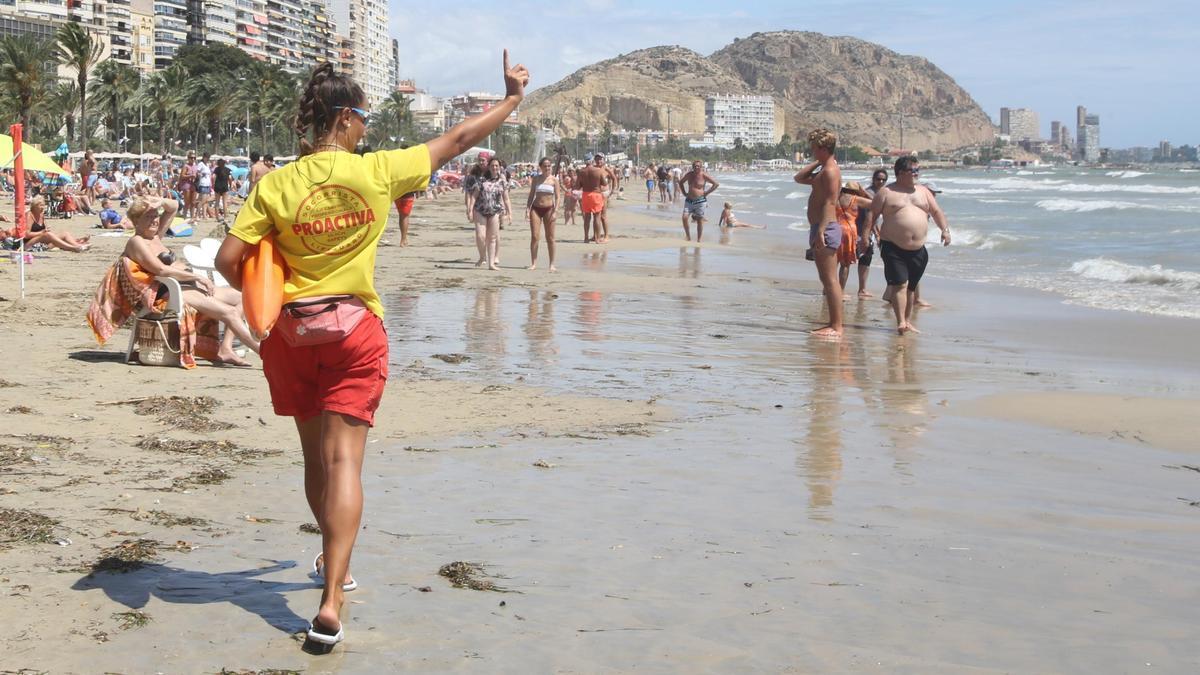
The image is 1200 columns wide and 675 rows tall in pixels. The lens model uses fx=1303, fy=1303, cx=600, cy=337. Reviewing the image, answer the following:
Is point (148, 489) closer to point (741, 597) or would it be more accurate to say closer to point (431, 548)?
point (431, 548)

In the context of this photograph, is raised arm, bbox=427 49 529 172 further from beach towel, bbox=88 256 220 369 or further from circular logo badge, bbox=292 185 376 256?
beach towel, bbox=88 256 220 369

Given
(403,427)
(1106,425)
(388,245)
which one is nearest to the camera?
(403,427)

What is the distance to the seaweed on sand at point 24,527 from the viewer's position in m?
4.03

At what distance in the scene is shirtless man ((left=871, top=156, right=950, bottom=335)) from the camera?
10570mm

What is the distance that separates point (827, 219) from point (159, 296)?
518cm

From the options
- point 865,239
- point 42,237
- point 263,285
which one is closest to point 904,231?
point 865,239

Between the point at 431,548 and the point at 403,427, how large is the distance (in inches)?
80.8

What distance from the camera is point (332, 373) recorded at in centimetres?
348

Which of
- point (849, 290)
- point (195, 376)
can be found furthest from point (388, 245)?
point (195, 376)

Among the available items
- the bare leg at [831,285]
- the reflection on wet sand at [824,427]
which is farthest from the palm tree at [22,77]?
the reflection on wet sand at [824,427]

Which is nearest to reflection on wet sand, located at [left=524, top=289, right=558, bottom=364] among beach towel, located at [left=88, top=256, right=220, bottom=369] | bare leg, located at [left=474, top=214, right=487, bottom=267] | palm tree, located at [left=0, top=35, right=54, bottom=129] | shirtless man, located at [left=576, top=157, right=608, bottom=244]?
beach towel, located at [left=88, top=256, right=220, bottom=369]

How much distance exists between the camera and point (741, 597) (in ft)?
12.4

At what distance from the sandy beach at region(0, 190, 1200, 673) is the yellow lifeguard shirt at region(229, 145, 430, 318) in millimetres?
917

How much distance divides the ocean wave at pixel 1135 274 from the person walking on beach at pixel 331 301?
15.1 metres
